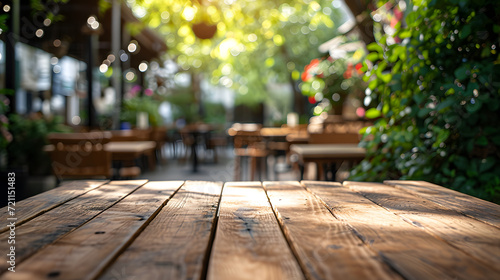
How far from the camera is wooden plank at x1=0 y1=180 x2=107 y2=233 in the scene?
1179mm

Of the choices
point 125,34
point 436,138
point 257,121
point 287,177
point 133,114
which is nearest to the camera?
point 436,138

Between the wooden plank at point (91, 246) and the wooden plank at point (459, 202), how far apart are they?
0.90m

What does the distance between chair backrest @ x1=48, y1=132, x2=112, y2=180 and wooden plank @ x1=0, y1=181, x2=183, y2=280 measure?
269 centimetres

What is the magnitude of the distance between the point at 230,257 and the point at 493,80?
2003mm

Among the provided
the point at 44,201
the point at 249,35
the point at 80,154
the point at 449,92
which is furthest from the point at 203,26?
the point at 44,201

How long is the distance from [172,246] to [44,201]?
73 cm

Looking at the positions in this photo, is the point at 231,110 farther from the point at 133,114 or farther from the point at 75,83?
the point at 133,114

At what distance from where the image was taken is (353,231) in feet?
3.31

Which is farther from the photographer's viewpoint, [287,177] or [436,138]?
[287,177]

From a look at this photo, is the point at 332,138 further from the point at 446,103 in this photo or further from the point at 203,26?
the point at 203,26

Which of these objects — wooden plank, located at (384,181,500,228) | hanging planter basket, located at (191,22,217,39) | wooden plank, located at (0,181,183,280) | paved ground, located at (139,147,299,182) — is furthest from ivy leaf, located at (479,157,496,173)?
hanging planter basket, located at (191,22,217,39)

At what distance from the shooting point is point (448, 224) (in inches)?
42.9

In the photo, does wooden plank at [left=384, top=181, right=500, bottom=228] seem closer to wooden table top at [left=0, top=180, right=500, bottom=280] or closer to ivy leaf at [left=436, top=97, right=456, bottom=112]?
wooden table top at [left=0, top=180, right=500, bottom=280]

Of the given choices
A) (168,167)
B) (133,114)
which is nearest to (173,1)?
(133,114)
